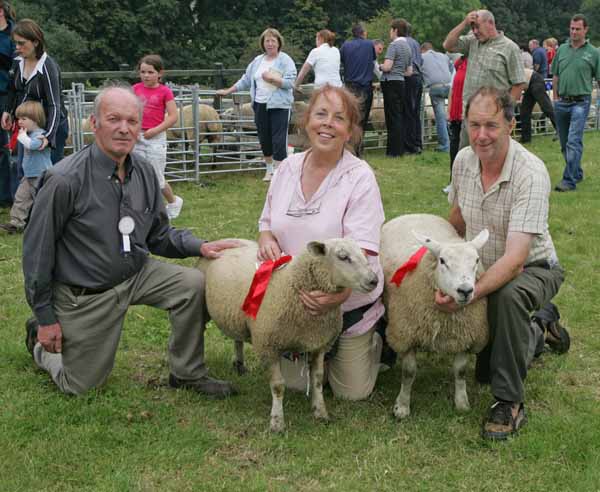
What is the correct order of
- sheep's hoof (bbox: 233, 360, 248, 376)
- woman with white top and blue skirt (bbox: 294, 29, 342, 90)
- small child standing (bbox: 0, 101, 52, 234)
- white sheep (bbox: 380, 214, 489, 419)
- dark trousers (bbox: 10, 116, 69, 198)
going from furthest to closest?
woman with white top and blue skirt (bbox: 294, 29, 342, 90) < dark trousers (bbox: 10, 116, 69, 198) < small child standing (bbox: 0, 101, 52, 234) < sheep's hoof (bbox: 233, 360, 248, 376) < white sheep (bbox: 380, 214, 489, 419)

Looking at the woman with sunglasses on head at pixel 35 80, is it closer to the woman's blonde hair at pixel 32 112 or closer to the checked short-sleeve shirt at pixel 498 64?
the woman's blonde hair at pixel 32 112

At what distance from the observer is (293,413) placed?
3.66 metres

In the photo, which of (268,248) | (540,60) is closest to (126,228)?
(268,248)

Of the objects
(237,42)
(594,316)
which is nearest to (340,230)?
(594,316)

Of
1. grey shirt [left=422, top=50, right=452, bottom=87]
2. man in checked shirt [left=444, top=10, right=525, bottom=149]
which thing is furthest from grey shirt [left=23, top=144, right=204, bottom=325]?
grey shirt [left=422, top=50, right=452, bottom=87]

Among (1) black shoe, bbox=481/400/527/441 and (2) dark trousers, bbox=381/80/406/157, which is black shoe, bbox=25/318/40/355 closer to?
(1) black shoe, bbox=481/400/527/441

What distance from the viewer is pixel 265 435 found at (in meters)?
3.40

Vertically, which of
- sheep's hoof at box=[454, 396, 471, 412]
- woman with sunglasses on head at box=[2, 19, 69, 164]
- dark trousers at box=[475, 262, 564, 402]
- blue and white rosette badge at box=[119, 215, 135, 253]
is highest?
woman with sunglasses on head at box=[2, 19, 69, 164]

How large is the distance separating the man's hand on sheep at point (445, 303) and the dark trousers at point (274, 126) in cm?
634

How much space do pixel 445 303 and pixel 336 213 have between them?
0.64m

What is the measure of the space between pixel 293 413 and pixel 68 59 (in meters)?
29.6

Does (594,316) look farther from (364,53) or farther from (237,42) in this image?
(237,42)

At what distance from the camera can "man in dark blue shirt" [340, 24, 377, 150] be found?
11.5m

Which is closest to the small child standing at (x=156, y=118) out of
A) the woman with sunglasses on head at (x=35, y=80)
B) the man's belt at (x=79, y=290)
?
the woman with sunglasses on head at (x=35, y=80)
